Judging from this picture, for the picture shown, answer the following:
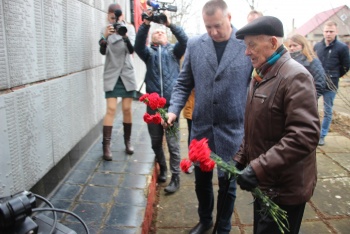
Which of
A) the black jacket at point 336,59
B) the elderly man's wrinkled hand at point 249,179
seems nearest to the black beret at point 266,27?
the elderly man's wrinkled hand at point 249,179

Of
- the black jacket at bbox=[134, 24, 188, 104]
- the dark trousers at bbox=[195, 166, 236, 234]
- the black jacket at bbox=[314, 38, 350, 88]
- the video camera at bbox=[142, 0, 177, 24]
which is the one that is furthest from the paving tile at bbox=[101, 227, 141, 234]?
the black jacket at bbox=[314, 38, 350, 88]

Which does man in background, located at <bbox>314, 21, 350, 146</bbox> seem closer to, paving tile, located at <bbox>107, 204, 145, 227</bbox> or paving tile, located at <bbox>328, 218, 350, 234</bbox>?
paving tile, located at <bbox>328, 218, 350, 234</bbox>

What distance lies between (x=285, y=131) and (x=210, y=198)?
1.41 m

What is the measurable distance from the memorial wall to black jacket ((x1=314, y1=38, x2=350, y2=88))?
4163mm

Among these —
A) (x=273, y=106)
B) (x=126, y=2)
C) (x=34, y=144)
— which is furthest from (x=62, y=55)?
(x=126, y=2)

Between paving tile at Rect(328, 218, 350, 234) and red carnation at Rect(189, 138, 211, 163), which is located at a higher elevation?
red carnation at Rect(189, 138, 211, 163)

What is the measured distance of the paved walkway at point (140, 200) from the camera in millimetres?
2947

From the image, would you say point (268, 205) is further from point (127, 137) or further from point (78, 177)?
point (127, 137)

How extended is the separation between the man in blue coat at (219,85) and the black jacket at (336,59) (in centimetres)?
385

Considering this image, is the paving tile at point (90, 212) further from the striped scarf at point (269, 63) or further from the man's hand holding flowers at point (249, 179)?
the striped scarf at point (269, 63)

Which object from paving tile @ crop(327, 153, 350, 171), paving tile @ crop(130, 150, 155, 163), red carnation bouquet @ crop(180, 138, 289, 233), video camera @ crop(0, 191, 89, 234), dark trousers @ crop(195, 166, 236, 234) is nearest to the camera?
video camera @ crop(0, 191, 89, 234)

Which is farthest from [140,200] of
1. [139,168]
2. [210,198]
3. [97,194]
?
[139,168]

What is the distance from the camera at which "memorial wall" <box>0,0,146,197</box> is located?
7.91 feet

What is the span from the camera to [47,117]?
3.13 metres
